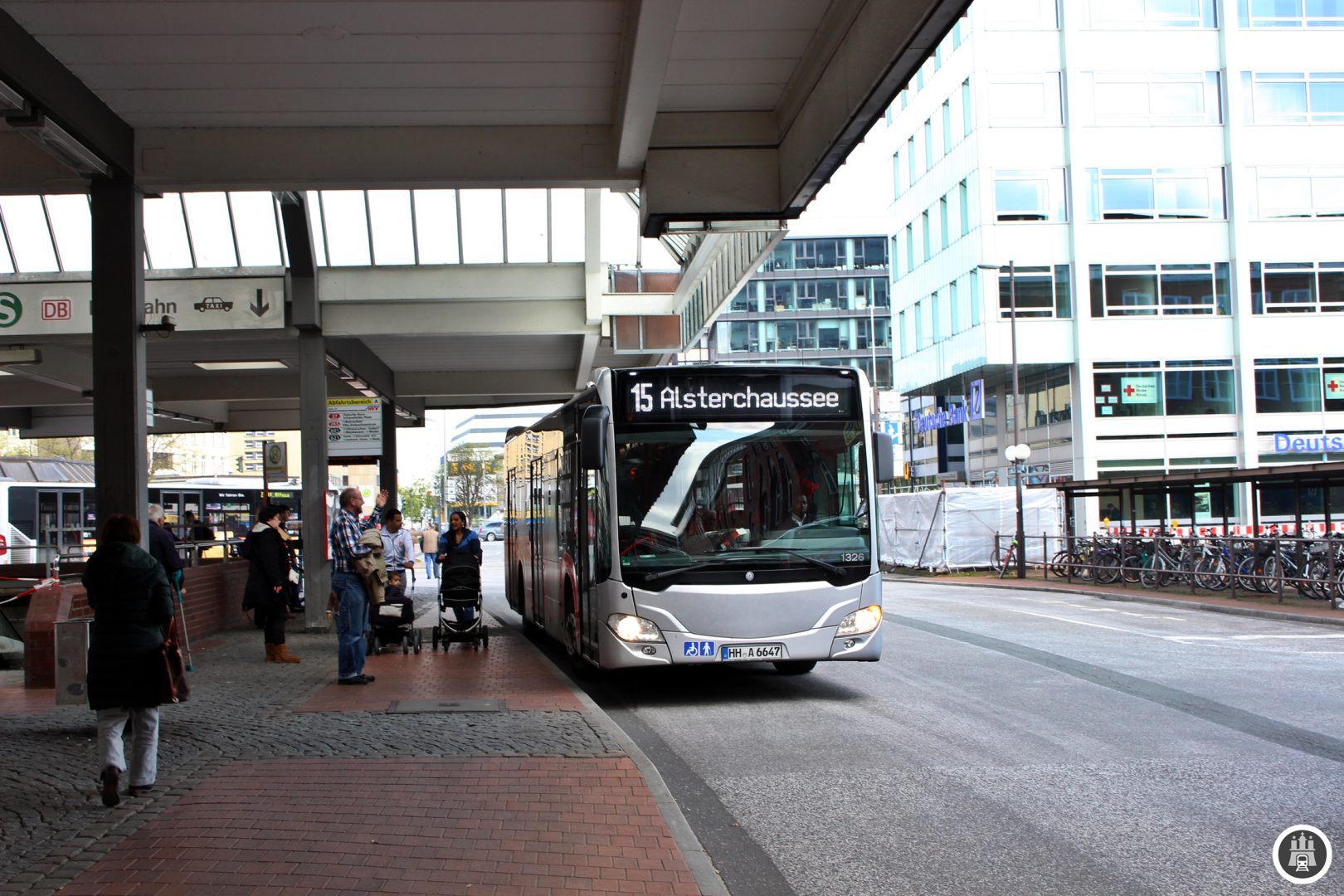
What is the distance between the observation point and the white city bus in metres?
10.5

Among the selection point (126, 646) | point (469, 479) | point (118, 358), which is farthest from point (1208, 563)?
point (469, 479)

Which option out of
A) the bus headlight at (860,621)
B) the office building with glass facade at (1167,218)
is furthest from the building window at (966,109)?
the bus headlight at (860,621)

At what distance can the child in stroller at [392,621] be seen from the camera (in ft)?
48.8

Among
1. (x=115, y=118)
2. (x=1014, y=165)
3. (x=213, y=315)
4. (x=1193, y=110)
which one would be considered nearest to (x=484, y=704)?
(x=115, y=118)

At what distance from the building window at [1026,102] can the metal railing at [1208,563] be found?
20402 millimetres

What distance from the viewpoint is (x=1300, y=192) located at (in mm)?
45812

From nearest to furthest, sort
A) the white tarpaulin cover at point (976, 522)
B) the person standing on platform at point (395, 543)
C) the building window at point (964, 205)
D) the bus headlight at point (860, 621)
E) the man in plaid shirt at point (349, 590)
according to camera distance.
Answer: the bus headlight at point (860, 621)
the man in plaid shirt at point (349, 590)
the person standing on platform at point (395, 543)
the white tarpaulin cover at point (976, 522)
the building window at point (964, 205)

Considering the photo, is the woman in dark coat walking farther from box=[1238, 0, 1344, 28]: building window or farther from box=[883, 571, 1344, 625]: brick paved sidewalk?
box=[1238, 0, 1344, 28]: building window

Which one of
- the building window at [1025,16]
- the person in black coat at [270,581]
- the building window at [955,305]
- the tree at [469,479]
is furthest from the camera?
the tree at [469,479]

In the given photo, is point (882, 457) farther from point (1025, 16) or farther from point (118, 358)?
point (1025, 16)

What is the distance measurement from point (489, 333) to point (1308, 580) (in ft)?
48.4

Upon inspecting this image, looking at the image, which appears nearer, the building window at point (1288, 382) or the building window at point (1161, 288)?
the building window at point (1288, 382)

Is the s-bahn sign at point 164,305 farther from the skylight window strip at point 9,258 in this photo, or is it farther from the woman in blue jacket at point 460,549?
the woman in blue jacket at point 460,549

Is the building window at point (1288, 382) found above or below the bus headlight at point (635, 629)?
above
